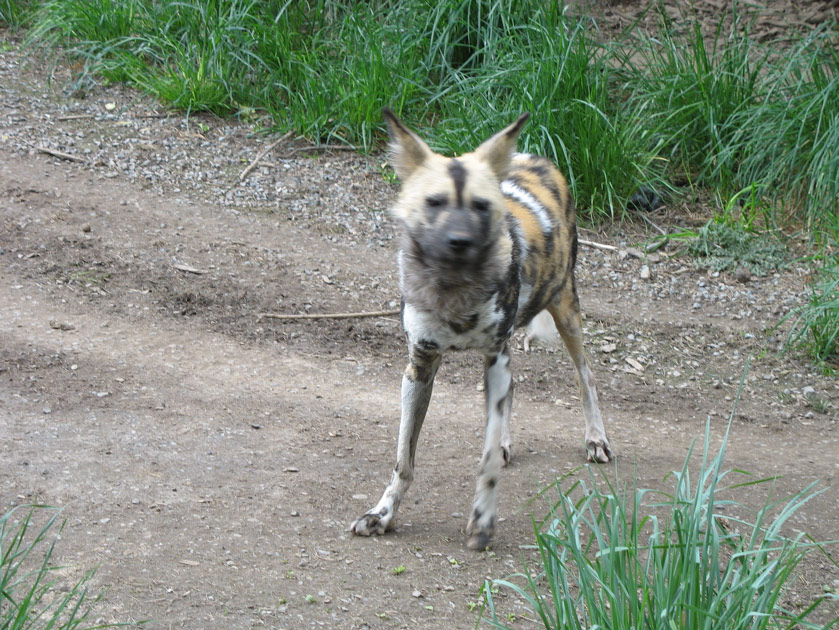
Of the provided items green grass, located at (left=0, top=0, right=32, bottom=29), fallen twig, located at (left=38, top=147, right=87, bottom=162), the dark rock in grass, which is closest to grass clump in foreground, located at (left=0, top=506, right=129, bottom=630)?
fallen twig, located at (left=38, top=147, right=87, bottom=162)

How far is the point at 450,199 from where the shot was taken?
2719mm

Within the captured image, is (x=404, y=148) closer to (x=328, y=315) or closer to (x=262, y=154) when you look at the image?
(x=328, y=315)

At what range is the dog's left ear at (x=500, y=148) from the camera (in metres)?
2.90

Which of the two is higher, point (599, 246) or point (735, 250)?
point (735, 250)

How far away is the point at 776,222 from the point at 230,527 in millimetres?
4637

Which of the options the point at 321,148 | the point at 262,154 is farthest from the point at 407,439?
the point at 321,148

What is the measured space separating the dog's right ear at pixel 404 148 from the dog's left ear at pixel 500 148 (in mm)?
187

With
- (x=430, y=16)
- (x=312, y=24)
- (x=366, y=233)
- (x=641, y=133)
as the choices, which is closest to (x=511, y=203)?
(x=366, y=233)

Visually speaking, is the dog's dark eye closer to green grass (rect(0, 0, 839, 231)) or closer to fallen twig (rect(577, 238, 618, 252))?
green grass (rect(0, 0, 839, 231))

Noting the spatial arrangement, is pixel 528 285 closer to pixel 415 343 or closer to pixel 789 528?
pixel 415 343

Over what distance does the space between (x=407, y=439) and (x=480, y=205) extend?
90 cm

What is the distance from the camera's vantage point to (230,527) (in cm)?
301

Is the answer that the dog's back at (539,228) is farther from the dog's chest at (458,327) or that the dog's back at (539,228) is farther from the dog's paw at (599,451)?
the dog's paw at (599,451)

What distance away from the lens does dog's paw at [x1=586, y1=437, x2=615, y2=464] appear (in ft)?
12.5
